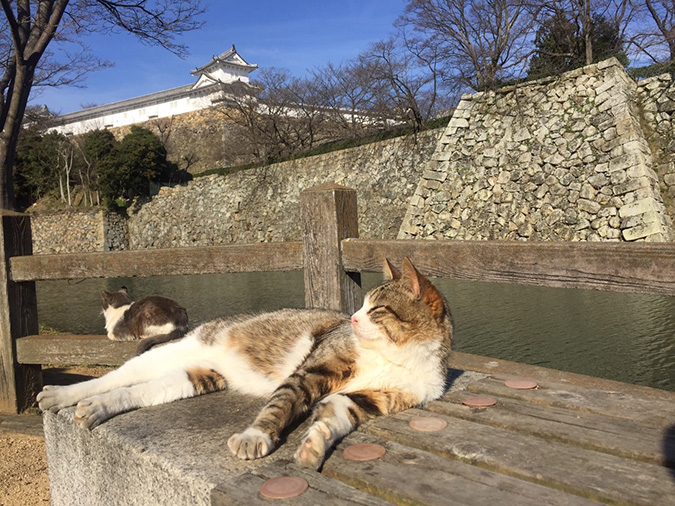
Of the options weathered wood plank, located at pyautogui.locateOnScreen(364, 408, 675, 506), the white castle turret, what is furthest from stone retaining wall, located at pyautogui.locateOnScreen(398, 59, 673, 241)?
the white castle turret

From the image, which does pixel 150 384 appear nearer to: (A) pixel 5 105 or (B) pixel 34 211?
(A) pixel 5 105

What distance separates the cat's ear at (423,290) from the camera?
2100mm

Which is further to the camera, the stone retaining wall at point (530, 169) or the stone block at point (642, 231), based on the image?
the stone retaining wall at point (530, 169)

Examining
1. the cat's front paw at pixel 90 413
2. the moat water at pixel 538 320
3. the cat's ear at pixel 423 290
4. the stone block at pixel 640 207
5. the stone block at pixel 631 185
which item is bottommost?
the moat water at pixel 538 320

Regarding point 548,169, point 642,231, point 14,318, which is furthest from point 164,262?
point 548,169

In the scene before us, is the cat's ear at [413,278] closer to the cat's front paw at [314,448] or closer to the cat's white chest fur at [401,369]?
the cat's white chest fur at [401,369]

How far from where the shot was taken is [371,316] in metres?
2.13

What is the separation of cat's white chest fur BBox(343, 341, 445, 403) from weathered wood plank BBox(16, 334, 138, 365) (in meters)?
2.17

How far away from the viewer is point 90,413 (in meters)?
2.11

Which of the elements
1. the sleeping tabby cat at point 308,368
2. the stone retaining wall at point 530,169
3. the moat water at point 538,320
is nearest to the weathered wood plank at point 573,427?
the sleeping tabby cat at point 308,368

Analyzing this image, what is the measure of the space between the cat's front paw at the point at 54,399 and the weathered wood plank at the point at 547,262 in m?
1.58

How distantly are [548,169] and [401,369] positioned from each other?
12.4 m

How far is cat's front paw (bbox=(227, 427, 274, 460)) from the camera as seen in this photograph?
5.37ft

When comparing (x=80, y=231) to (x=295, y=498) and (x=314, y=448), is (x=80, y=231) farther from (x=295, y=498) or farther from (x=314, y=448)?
(x=295, y=498)
